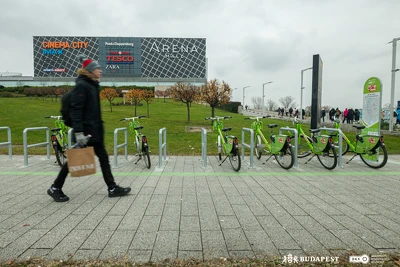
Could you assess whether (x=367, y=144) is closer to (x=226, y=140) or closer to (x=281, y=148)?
(x=281, y=148)

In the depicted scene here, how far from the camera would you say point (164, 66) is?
79.9 meters

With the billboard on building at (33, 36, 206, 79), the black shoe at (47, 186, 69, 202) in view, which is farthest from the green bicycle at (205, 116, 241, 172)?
the billboard on building at (33, 36, 206, 79)

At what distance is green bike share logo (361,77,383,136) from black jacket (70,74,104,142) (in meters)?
6.86

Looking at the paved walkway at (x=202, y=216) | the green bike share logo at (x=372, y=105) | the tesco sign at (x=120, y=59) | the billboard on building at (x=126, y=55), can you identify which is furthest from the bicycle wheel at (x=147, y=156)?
the tesco sign at (x=120, y=59)

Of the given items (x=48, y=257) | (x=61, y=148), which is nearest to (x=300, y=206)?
(x=48, y=257)

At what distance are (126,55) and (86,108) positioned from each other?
78.7 m

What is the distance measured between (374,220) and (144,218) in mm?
2715

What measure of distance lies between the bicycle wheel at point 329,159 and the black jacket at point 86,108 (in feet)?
16.2

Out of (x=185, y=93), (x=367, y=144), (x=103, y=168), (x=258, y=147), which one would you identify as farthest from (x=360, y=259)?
(x=185, y=93)

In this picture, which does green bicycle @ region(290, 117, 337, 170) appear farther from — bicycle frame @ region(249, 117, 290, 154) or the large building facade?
the large building facade

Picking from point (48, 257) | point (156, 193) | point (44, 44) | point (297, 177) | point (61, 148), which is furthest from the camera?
point (44, 44)

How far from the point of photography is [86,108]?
158 inches

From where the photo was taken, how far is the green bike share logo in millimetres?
7589

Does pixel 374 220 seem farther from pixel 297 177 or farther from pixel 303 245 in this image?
pixel 297 177
